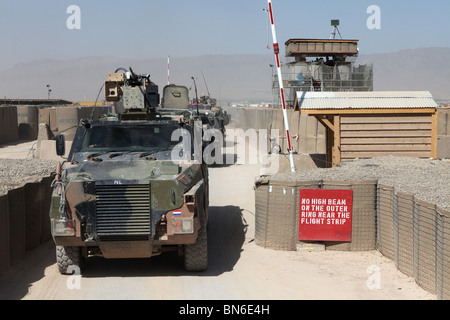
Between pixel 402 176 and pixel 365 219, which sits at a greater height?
pixel 402 176

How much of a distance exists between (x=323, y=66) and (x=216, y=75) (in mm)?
138313

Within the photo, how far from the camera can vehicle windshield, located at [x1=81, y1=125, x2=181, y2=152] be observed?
9.16 metres

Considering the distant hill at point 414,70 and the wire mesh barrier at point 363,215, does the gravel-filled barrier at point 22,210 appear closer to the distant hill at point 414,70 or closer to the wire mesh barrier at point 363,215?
the wire mesh barrier at point 363,215

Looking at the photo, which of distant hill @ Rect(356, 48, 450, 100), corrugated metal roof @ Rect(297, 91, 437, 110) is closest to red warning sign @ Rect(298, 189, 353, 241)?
corrugated metal roof @ Rect(297, 91, 437, 110)

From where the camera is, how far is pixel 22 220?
895cm

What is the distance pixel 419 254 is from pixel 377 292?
709 millimetres

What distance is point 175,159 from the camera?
8.90 metres

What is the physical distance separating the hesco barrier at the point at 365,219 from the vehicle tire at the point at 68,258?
10.1 ft

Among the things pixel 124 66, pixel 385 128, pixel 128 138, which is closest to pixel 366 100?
pixel 385 128

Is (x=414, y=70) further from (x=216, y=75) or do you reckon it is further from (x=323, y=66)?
(x=323, y=66)

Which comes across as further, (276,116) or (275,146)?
(276,116)

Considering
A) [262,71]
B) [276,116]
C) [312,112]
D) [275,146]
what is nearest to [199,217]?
[312,112]

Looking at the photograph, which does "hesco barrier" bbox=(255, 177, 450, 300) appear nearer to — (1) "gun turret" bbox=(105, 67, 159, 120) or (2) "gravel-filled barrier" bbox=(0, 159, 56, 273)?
(1) "gun turret" bbox=(105, 67, 159, 120)

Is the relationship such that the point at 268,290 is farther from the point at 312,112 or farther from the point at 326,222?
the point at 312,112
